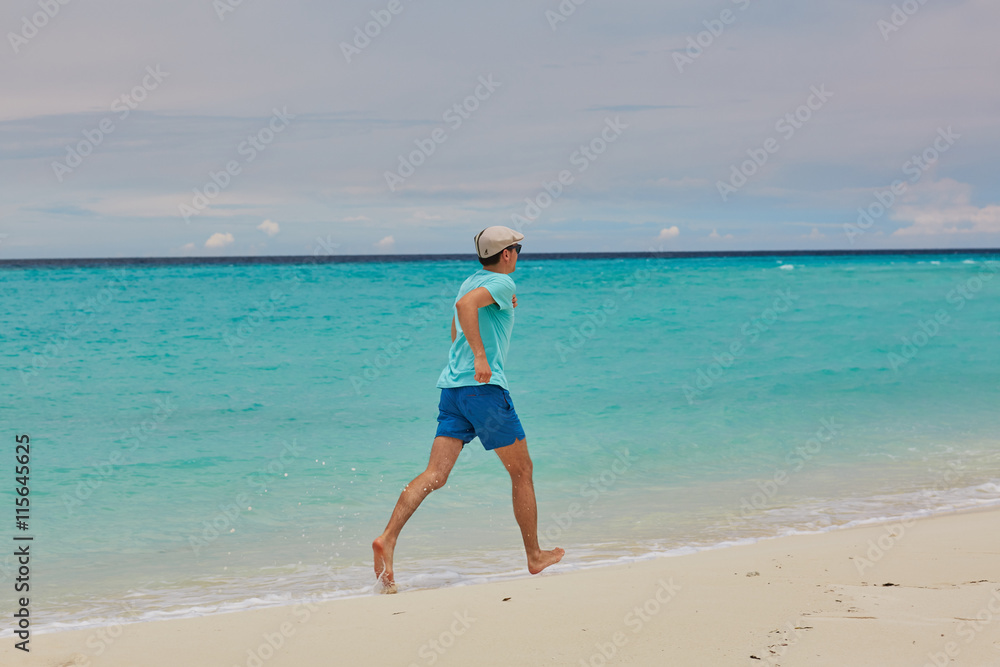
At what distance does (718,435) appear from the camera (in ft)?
28.0

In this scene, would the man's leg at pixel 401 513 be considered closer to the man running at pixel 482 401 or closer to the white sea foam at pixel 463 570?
the man running at pixel 482 401

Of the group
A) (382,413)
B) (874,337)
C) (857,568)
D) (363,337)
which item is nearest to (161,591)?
(857,568)

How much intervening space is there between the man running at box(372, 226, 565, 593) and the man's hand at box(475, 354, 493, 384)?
14mm

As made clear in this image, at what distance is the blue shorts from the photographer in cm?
378

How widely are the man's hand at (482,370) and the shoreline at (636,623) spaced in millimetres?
909

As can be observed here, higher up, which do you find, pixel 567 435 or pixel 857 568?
pixel 567 435

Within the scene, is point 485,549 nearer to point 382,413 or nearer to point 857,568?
point 857,568

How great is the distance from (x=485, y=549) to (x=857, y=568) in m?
2.03

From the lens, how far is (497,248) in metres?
3.85

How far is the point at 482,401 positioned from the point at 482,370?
0.19m

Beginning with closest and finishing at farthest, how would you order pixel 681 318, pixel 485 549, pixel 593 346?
1. pixel 485 549
2. pixel 593 346
3. pixel 681 318

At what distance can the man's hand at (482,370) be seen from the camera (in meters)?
3.65

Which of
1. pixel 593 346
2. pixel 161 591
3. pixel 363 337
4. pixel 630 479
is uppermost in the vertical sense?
pixel 363 337

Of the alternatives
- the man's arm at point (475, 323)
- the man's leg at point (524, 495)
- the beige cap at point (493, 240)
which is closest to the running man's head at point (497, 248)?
the beige cap at point (493, 240)
